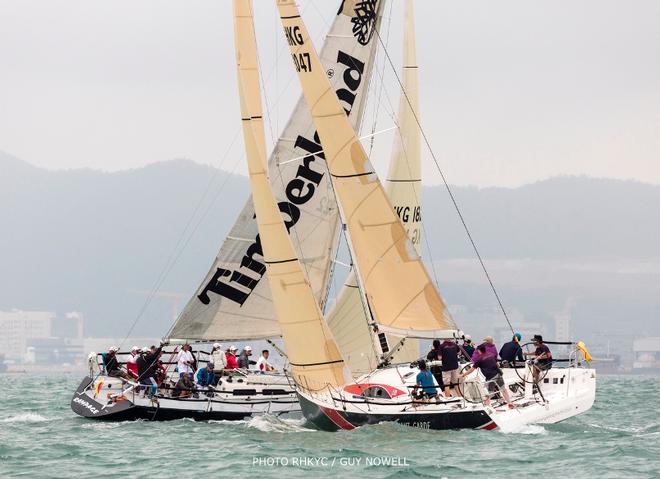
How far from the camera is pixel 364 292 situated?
87.5ft

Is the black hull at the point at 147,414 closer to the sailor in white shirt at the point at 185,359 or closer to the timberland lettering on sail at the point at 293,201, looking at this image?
the sailor in white shirt at the point at 185,359

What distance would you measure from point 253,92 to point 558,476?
38.3 ft

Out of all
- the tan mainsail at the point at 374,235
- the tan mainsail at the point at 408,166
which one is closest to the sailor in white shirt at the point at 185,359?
the tan mainsail at the point at 408,166

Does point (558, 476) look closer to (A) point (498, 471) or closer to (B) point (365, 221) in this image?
(A) point (498, 471)

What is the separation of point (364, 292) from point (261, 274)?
4.24 m

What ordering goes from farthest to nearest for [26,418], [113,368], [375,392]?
[26,418] < [113,368] < [375,392]

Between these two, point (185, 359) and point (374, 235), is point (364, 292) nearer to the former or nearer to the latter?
point (374, 235)

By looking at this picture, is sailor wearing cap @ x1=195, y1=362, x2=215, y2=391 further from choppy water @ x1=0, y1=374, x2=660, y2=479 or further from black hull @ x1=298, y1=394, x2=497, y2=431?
black hull @ x1=298, y1=394, x2=497, y2=431

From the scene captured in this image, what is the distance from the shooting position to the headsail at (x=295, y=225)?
30125mm

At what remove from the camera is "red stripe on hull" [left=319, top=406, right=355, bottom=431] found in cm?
2422

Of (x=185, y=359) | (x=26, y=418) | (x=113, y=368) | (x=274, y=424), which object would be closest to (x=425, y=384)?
(x=274, y=424)

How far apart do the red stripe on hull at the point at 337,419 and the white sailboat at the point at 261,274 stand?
409cm

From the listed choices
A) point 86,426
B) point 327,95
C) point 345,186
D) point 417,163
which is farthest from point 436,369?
point 417,163

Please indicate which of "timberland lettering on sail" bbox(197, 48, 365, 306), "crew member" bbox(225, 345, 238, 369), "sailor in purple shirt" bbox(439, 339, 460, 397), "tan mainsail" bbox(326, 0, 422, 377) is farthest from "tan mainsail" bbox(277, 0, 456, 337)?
"crew member" bbox(225, 345, 238, 369)
